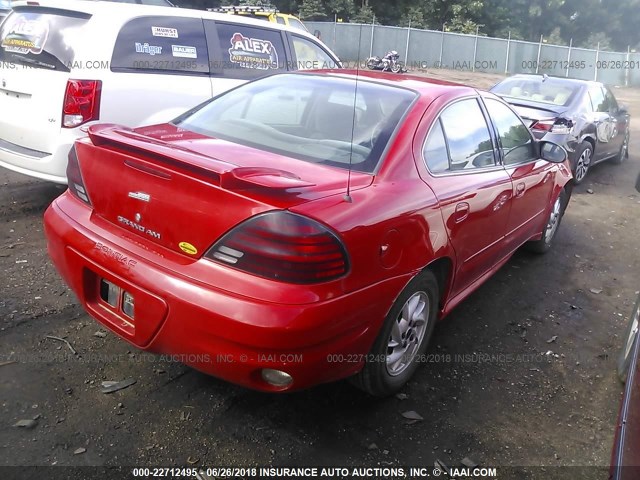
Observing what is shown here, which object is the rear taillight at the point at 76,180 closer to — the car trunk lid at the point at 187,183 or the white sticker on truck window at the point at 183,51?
the car trunk lid at the point at 187,183

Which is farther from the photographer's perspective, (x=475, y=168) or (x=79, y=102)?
(x=79, y=102)

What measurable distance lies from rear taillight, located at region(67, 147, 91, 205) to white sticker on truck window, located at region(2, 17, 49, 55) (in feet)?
8.47

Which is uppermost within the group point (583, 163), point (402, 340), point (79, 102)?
point (79, 102)

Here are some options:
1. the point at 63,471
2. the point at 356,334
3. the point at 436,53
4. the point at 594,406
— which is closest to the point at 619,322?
the point at 594,406

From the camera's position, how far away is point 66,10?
4.84m

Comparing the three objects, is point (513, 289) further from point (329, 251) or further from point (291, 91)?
point (329, 251)

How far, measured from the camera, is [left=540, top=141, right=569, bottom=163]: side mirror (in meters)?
4.26

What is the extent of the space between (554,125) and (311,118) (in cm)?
516

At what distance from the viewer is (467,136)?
133 inches

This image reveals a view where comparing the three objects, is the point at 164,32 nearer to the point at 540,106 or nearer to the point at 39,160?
the point at 39,160

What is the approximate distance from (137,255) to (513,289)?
10.2 ft

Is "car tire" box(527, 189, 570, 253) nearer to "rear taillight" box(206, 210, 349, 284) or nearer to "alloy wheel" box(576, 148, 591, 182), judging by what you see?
"alloy wheel" box(576, 148, 591, 182)

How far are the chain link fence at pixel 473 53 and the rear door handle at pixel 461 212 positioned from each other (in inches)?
910

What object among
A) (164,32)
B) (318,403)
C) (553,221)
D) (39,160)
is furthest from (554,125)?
(39,160)
